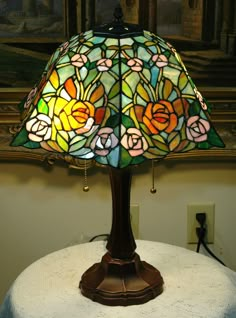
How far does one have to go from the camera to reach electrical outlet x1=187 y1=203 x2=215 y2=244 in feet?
4.25

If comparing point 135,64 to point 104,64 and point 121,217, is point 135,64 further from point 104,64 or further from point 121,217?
point 121,217

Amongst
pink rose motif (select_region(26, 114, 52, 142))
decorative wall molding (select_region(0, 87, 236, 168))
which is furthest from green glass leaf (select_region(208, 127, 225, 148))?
decorative wall molding (select_region(0, 87, 236, 168))

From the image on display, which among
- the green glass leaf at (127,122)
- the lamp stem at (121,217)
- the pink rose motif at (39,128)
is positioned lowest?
the lamp stem at (121,217)

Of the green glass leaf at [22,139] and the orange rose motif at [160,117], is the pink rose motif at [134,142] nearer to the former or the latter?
the orange rose motif at [160,117]

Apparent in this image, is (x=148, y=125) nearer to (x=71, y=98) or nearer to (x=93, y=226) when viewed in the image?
(x=71, y=98)

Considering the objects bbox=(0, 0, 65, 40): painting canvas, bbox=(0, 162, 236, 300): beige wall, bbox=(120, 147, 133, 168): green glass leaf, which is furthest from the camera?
bbox=(0, 162, 236, 300): beige wall

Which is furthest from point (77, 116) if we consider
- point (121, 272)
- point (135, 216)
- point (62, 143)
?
point (135, 216)

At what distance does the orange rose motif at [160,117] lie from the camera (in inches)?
30.3

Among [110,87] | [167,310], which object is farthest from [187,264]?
[110,87]

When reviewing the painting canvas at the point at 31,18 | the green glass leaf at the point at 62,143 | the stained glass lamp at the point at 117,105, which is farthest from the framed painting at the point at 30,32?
the green glass leaf at the point at 62,143

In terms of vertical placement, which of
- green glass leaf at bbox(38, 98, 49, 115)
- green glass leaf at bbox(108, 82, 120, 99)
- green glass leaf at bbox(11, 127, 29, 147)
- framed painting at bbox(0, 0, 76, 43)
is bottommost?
green glass leaf at bbox(11, 127, 29, 147)

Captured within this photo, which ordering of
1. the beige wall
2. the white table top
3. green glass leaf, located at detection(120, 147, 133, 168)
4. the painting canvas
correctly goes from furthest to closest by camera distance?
the beige wall
the painting canvas
the white table top
green glass leaf, located at detection(120, 147, 133, 168)

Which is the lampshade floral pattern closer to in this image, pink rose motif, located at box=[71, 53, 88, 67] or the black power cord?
pink rose motif, located at box=[71, 53, 88, 67]

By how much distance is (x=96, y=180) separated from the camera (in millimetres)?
1276
